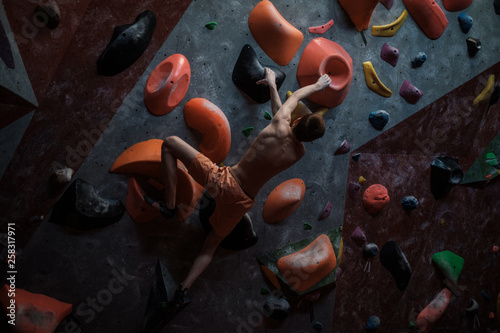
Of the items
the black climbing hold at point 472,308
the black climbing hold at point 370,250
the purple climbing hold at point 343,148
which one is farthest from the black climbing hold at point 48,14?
the black climbing hold at point 472,308

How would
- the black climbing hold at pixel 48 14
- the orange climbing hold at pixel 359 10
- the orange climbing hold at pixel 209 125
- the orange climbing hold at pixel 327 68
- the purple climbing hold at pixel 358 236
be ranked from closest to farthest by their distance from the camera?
the black climbing hold at pixel 48 14 < the orange climbing hold at pixel 209 125 < the orange climbing hold at pixel 327 68 < the orange climbing hold at pixel 359 10 < the purple climbing hold at pixel 358 236

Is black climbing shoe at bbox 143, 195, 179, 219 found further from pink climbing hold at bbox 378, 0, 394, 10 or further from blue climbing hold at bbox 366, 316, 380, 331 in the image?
pink climbing hold at bbox 378, 0, 394, 10

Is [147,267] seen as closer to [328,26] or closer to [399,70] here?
[328,26]

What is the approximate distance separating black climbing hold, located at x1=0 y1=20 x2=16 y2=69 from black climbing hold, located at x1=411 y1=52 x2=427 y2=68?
3.40 m

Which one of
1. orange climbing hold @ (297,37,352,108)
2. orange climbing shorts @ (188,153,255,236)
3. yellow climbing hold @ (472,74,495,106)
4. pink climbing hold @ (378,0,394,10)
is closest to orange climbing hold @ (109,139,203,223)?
orange climbing shorts @ (188,153,255,236)

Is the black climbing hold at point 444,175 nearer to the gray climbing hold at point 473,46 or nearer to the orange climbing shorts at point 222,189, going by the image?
the gray climbing hold at point 473,46

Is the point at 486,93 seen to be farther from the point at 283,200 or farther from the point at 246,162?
the point at 246,162

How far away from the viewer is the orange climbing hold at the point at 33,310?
304 centimetres

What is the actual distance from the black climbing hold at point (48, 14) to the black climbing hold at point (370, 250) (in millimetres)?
3213

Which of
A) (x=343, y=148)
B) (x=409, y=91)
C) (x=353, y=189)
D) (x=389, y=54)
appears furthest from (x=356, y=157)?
(x=389, y=54)

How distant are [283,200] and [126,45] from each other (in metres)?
1.74

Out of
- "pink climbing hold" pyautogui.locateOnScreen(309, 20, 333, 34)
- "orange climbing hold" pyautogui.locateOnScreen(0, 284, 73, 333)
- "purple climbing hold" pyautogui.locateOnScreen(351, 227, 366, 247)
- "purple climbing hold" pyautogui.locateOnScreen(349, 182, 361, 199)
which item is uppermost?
"pink climbing hold" pyautogui.locateOnScreen(309, 20, 333, 34)

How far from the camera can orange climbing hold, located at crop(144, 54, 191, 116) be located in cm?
326

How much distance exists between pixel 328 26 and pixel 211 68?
3.77ft
